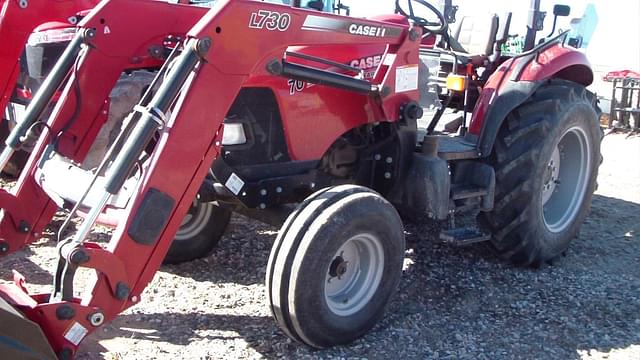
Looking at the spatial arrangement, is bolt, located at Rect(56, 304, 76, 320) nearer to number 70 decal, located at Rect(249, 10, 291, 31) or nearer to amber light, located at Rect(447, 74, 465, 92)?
number 70 decal, located at Rect(249, 10, 291, 31)

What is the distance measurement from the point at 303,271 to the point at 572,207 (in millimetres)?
2828

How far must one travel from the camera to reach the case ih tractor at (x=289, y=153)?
297 centimetres

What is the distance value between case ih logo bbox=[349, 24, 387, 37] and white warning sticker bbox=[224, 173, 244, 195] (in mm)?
986

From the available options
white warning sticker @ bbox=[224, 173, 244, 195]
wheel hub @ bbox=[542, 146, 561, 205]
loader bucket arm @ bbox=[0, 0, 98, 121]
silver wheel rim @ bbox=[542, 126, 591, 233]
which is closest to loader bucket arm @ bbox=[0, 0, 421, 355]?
white warning sticker @ bbox=[224, 173, 244, 195]

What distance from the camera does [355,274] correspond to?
377 centimetres

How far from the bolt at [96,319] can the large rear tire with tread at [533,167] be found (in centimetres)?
281

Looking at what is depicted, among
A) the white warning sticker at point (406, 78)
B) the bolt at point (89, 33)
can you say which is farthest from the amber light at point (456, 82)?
the bolt at point (89, 33)

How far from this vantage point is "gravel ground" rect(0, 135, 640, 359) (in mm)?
3613

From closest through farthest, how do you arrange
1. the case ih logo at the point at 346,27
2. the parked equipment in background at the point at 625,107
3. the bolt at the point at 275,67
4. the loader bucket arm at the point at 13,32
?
the bolt at the point at 275,67
the case ih logo at the point at 346,27
the loader bucket arm at the point at 13,32
the parked equipment in background at the point at 625,107

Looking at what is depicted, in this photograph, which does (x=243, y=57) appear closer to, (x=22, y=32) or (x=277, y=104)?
(x=277, y=104)

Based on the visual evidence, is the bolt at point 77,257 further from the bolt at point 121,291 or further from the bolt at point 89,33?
the bolt at point 89,33

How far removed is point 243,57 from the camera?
3250 mm

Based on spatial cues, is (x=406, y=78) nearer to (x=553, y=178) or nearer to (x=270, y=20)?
(x=270, y=20)

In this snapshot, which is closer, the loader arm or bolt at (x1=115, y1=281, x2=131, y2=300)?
bolt at (x1=115, y1=281, x2=131, y2=300)
